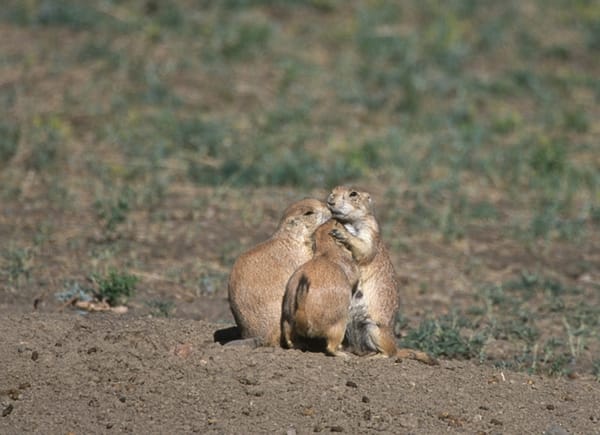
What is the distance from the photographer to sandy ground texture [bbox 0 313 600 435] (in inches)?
208

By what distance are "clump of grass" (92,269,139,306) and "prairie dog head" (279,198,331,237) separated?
1.79 metres

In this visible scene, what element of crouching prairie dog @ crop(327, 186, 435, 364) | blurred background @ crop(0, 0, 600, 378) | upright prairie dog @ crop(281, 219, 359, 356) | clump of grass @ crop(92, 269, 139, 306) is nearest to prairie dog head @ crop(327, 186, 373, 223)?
crouching prairie dog @ crop(327, 186, 435, 364)

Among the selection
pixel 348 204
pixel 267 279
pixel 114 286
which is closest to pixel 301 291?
pixel 267 279

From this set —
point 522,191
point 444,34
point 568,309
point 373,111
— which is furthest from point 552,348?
point 444,34

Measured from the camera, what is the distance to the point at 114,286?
24.5 ft

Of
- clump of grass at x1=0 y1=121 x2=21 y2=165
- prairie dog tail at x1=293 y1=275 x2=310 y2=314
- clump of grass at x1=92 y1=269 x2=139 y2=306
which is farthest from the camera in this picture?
clump of grass at x1=0 y1=121 x2=21 y2=165

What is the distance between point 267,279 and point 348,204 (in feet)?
→ 1.96

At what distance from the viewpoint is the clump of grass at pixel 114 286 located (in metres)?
7.45

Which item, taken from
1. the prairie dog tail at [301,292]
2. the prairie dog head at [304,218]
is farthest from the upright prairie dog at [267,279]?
the prairie dog tail at [301,292]

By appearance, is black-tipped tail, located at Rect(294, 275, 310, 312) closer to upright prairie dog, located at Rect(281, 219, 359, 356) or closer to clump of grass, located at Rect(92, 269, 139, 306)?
upright prairie dog, located at Rect(281, 219, 359, 356)

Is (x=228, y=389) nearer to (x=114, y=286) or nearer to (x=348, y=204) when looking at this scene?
(x=348, y=204)

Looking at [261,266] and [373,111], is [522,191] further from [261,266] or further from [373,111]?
[261,266]

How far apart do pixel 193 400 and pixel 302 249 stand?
107cm

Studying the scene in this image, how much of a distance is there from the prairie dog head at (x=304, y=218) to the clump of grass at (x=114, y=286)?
5.88ft
